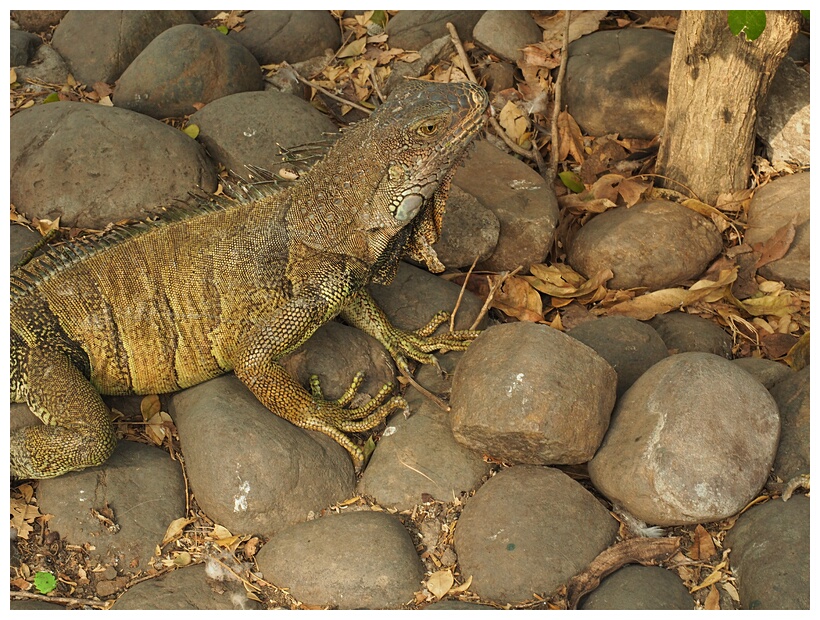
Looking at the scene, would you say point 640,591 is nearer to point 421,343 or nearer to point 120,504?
point 421,343

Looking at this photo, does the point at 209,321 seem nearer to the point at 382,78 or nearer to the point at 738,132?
the point at 382,78

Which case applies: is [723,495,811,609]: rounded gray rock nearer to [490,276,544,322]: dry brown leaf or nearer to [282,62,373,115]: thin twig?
[490,276,544,322]: dry brown leaf

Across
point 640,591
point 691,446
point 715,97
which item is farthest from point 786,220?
point 640,591

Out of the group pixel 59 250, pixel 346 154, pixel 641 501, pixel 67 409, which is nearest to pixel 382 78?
pixel 346 154

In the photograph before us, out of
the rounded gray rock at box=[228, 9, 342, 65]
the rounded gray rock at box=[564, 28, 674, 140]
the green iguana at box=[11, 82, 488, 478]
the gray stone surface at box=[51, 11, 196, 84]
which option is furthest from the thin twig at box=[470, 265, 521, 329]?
the gray stone surface at box=[51, 11, 196, 84]

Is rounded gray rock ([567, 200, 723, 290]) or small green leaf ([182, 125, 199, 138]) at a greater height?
small green leaf ([182, 125, 199, 138])

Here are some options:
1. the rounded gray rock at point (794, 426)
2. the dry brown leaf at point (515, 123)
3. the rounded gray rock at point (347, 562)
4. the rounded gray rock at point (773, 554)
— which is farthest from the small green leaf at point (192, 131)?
the rounded gray rock at point (773, 554)
